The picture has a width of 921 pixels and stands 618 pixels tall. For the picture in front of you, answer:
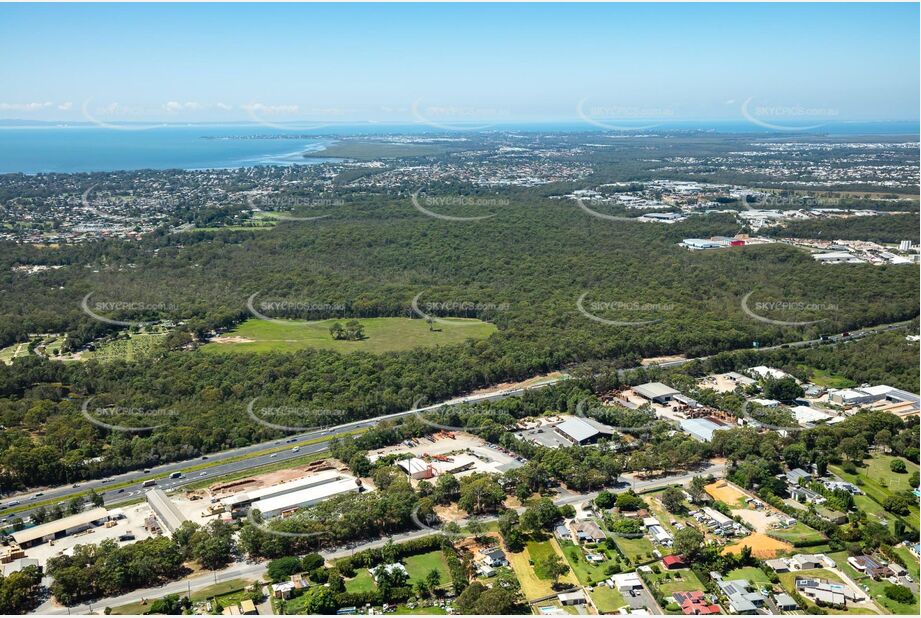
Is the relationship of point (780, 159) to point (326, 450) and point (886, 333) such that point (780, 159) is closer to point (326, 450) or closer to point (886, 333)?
point (886, 333)

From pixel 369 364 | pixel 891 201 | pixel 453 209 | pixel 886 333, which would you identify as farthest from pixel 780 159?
pixel 369 364

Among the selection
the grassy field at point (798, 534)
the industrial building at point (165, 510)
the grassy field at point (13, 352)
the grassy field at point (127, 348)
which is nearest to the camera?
the grassy field at point (798, 534)

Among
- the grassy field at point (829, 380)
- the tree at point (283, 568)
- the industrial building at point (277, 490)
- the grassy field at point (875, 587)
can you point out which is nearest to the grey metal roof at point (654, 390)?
the grassy field at point (829, 380)

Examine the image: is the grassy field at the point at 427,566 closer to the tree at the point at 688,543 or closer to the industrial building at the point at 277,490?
the industrial building at the point at 277,490

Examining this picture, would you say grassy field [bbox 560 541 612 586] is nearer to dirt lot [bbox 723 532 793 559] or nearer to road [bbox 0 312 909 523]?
dirt lot [bbox 723 532 793 559]

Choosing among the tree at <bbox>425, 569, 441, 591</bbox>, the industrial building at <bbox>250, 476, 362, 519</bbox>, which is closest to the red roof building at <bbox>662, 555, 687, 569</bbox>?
the tree at <bbox>425, 569, 441, 591</bbox>

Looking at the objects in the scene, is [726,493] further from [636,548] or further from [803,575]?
[636,548]

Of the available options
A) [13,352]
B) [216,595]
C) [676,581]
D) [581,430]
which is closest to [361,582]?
[216,595]
